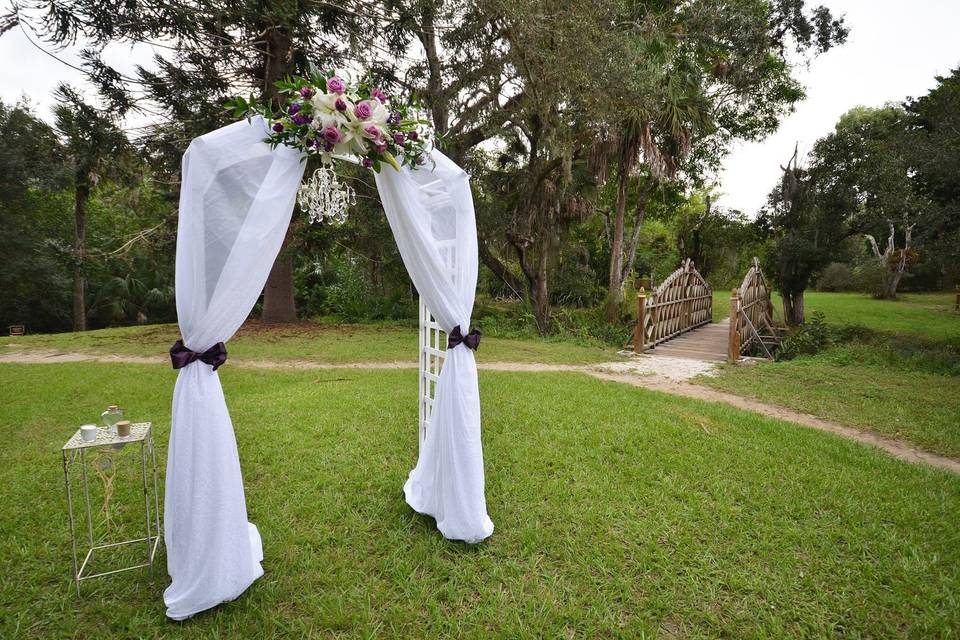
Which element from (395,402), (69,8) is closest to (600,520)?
(395,402)

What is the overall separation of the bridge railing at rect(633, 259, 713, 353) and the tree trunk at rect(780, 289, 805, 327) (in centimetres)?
199

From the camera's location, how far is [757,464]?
13.9ft

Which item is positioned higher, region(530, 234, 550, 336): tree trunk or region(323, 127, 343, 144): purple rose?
region(323, 127, 343, 144): purple rose

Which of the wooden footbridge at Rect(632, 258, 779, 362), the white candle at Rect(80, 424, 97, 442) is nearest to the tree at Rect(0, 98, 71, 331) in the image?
the white candle at Rect(80, 424, 97, 442)

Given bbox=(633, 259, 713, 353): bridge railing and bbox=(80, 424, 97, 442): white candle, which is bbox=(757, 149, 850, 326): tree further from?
bbox=(80, 424, 97, 442): white candle

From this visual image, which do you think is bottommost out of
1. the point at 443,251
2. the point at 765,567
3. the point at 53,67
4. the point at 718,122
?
the point at 765,567

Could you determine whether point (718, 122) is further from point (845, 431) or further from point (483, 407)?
point (483, 407)

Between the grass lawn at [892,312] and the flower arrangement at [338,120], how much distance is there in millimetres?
12525

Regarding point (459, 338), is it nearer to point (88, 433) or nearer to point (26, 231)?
point (88, 433)

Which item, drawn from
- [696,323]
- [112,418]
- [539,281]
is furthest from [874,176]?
[112,418]

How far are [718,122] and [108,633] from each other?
16139mm

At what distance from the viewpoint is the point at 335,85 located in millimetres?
2338

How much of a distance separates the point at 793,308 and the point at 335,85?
1416cm

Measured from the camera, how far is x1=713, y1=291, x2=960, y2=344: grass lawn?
41.2 ft
